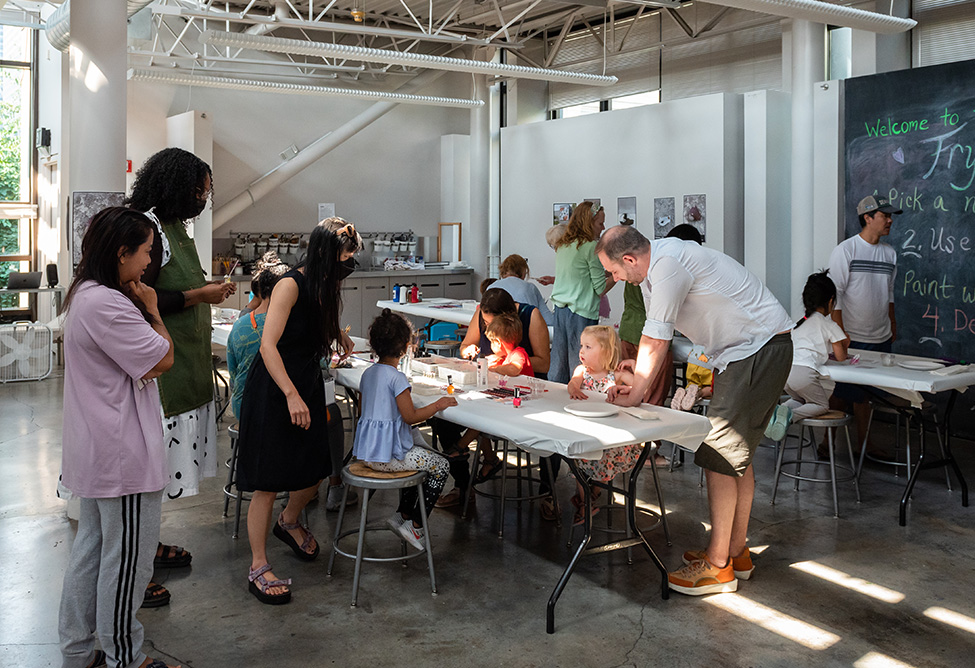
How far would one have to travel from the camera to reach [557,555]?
4230mm

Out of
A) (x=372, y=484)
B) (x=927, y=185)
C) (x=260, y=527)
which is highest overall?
(x=927, y=185)

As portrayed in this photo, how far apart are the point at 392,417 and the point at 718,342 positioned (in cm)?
142

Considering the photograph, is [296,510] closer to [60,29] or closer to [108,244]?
[108,244]

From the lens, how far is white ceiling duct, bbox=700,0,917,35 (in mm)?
6195

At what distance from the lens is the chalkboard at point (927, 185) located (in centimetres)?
687

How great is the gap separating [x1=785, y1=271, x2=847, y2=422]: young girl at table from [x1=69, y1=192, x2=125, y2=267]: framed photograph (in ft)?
12.8

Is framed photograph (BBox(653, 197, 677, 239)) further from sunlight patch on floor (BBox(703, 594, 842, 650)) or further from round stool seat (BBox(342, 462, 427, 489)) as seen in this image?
round stool seat (BBox(342, 462, 427, 489))

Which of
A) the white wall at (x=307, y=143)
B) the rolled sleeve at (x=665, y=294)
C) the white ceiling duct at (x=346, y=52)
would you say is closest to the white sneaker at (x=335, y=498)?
the rolled sleeve at (x=665, y=294)

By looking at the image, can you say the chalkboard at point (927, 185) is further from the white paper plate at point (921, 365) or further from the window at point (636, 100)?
the window at point (636, 100)

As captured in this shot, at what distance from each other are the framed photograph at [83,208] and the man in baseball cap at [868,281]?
15.4ft

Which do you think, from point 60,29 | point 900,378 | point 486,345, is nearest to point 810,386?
point 900,378

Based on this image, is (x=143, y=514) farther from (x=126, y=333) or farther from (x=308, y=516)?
(x=308, y=516)

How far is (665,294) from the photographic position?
3.50 m

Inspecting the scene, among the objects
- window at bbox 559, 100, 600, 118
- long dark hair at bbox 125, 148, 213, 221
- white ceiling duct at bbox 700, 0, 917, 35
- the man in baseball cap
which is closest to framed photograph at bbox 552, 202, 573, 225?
window at bbox 559, 100, 600, 118
